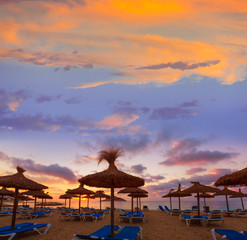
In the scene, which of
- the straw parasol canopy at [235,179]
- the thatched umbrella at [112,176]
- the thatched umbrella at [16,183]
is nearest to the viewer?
the straw parasol canopy at [235,179]

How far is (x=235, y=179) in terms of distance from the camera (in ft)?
19.4

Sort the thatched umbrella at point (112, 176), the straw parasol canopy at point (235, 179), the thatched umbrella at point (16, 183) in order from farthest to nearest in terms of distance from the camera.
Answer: the thatched umbrella at point (16, 183), the thatched umbrella at point (112, 176), the straw parasol canopy at point (235, 179)

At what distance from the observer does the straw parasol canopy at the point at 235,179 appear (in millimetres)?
5676

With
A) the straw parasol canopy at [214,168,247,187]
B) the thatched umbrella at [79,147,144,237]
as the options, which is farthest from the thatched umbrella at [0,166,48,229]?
the straw parasol canopy at [214,168,247,187]

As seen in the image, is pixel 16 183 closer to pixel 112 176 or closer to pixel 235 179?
pixel 112 176

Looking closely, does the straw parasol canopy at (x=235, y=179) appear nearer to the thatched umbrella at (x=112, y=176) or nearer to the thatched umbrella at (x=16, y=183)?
the thatched umbrella at (x=112, y=176)

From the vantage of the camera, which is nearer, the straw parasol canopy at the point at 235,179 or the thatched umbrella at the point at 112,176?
the straw parasol canopy at the point at 235,179

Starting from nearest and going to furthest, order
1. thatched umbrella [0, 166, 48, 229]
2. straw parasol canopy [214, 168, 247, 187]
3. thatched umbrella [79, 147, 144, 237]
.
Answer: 1. straw parasol canopy [214, 168, 247, 187]
2. thatched umbrella [79, 147, 144, 237]
3. thatched umbrella [0, 166, 48, 229]

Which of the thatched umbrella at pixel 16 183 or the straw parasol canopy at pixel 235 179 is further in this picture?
the thatched umbrella at pixel 16 183

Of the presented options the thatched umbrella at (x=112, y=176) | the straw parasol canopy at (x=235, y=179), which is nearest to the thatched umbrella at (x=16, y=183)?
the thatched umbrella at (x=112, y=176)

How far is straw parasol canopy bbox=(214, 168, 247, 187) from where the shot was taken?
18.6 ft

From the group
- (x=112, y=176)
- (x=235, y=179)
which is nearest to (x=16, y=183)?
(x=112, y=176)

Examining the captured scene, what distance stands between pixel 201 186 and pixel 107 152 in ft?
27.6

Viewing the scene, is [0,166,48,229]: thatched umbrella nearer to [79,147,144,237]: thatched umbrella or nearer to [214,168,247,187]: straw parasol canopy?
[79,147,144,237]: thatched umbrella
